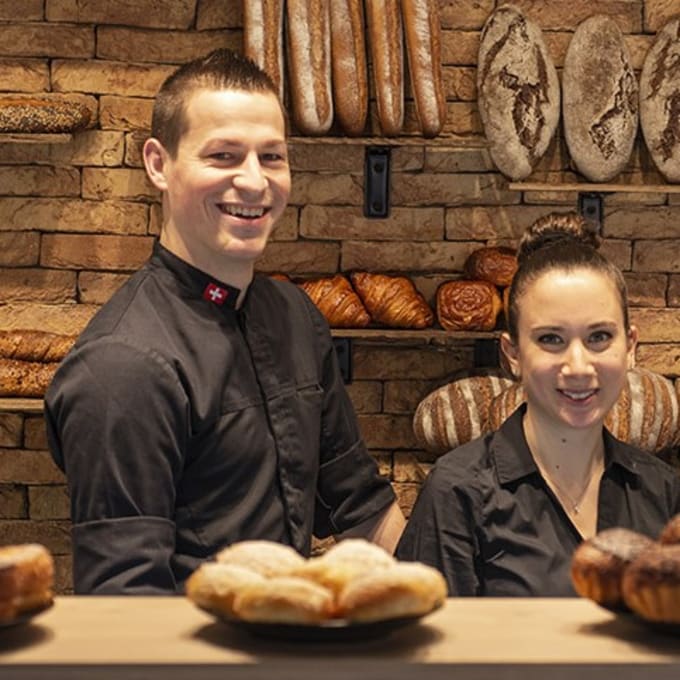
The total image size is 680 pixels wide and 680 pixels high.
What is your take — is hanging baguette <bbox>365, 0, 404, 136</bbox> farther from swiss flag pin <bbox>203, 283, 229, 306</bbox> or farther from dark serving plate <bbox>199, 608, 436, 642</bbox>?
dark serving plate <bbox>199, 608, 436, 642</bbox>

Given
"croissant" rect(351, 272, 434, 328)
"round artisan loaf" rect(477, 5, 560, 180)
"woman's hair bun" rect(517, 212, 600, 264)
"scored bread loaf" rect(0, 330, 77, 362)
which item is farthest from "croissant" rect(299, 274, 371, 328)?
"woman's hair bun" rect(517, 212, 600, 264)

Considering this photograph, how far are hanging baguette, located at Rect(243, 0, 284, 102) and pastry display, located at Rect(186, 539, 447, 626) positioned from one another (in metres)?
2.40

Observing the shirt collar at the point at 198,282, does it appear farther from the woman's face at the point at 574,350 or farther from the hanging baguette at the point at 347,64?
the hanging baguette at the point at 347,64

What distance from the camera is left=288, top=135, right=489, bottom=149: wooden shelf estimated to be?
133 inches

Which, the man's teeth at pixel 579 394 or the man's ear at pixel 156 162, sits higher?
the man's ear at pixel 156 162

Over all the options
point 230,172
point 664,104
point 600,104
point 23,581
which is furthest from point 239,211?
point 664,104

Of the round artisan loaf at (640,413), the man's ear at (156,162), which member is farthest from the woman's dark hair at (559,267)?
the round artisan loaf at (640,413)

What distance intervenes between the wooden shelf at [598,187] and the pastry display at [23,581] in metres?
2.50

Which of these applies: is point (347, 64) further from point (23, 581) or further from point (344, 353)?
point (23, 581)

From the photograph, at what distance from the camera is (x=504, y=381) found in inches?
135

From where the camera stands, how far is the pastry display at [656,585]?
104cm

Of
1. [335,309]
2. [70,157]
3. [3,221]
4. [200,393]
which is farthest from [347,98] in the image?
[200,393]

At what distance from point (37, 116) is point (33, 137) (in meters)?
0.06

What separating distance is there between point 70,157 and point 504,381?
4.55 feet
